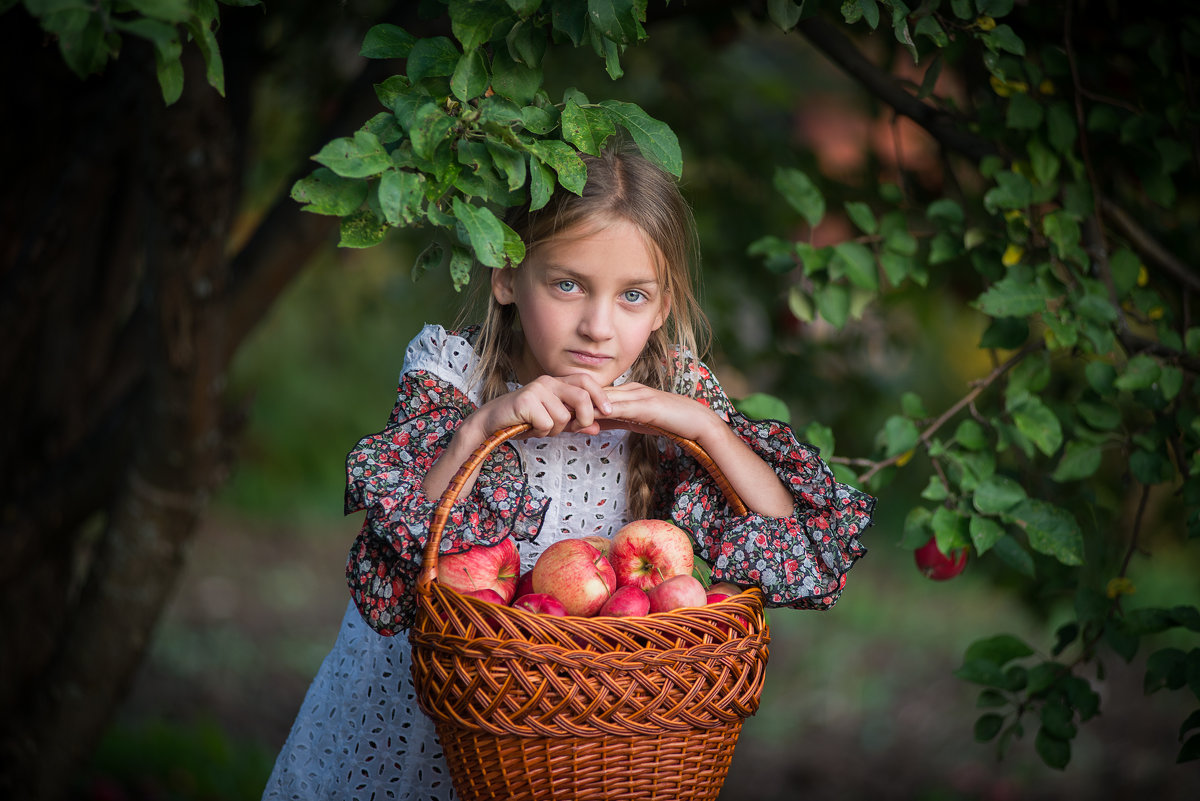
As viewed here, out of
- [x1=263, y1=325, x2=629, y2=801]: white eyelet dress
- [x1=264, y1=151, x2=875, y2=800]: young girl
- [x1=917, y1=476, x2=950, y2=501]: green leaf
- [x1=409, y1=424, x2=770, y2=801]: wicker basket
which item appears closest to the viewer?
[x1=409, y1=424, x2=770, y2=801]: wicker basket

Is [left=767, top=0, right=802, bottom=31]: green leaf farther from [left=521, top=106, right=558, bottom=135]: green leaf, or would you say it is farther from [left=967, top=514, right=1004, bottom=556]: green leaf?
[left=967, top=514, right=1004, bottom=556]: green leaf

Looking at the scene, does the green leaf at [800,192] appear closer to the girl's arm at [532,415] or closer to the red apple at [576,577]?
the girl's arm at [532,415]

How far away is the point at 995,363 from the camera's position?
2119 millimetres

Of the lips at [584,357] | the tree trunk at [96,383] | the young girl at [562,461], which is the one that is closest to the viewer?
the young girl at [562,461]

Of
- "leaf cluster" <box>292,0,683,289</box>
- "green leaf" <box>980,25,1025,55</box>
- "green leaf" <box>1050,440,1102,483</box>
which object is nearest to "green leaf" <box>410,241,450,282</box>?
"leaf cluster" <box>292,0,683,289</box>

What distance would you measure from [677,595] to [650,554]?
13 centimetres

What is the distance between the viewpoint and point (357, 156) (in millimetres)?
1260

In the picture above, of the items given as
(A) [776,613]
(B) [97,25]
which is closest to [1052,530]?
(B) [97,25]

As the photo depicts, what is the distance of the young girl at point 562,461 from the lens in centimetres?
143

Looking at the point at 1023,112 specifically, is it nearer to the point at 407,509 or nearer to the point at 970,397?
the point at 970,397

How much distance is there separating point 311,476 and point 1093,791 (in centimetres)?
526

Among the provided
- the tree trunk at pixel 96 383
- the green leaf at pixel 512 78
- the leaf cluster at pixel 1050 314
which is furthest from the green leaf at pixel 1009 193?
the tree trunk at pixel 96 383

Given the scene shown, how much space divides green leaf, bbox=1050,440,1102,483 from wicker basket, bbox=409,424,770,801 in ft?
2.83

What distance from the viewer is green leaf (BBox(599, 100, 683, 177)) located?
4.59 feet
